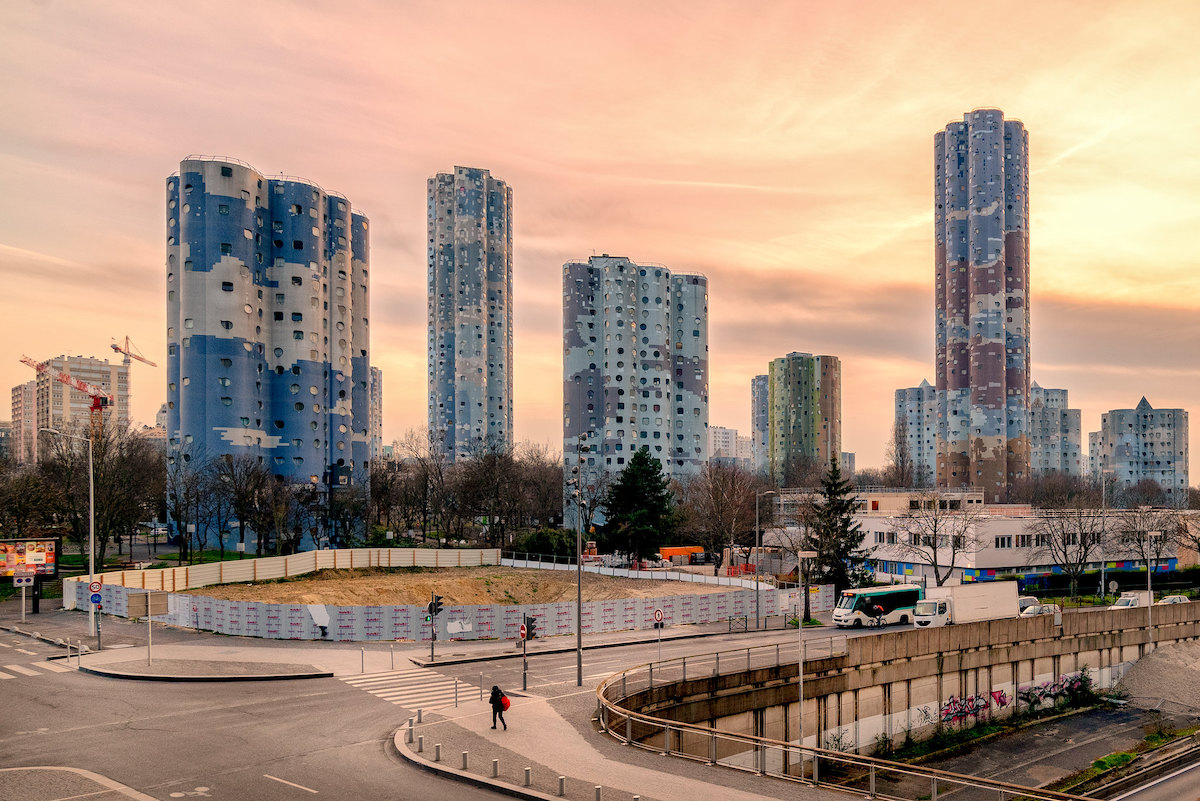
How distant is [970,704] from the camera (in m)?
47.3

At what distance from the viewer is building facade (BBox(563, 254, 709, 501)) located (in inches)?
6344

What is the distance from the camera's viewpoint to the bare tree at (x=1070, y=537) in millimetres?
76688

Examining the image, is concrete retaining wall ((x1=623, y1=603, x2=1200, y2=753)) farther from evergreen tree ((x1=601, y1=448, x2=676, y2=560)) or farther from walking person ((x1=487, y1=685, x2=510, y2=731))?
evergreen tree ((x1=601, y1=448, x2=676, y2=560))

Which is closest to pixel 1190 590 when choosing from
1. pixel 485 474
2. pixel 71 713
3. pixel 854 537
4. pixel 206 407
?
pixel 854 537

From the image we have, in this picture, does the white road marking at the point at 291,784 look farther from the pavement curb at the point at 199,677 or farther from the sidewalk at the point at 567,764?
the pavement curb at the point at 199,677

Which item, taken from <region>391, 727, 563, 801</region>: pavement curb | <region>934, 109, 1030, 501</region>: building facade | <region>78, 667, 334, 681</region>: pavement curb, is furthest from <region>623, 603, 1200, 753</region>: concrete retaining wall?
<region>934, 109, 1030, 501</region>: building facade

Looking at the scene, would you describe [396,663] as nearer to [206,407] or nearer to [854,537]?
[854,537]

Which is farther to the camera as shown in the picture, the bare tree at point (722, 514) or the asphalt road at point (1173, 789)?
the bare tree at point (722, 514)

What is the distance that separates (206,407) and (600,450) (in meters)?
79.4

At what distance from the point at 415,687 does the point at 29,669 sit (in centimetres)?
1670

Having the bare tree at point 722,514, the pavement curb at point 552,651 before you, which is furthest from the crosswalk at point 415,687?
the bare tree at point 722,514

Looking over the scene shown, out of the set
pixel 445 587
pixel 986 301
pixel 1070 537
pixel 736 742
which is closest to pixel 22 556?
pixel 445 587

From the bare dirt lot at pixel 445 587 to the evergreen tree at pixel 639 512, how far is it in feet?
59.6

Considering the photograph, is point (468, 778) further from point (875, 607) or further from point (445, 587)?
point (445, 587)
